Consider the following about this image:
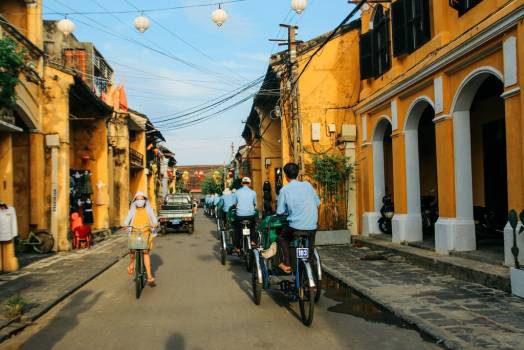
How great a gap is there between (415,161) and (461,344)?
8469 millimetres

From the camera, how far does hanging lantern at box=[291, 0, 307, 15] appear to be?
43.4 ft

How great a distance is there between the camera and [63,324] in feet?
21.6

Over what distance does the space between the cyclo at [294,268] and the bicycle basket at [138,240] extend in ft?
6.73

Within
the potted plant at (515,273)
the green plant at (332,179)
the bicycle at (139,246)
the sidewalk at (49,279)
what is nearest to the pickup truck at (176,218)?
the sidewalk at (49,279)

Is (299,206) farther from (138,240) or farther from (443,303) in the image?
(138,240)

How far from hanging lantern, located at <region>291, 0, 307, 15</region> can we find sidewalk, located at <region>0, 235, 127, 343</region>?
8183 mm

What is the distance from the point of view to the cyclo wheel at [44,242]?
48.2ft

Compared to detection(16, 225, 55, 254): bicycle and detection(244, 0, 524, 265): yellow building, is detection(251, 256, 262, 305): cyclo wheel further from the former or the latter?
detection(16, 225, 55, 254): bicycle

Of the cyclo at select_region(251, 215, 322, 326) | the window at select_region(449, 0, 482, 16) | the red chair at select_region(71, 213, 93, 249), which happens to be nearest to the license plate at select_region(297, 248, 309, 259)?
the cyclo at select_region(251, 215, 322, 326)

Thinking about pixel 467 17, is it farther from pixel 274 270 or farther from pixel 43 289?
pixel 43 289

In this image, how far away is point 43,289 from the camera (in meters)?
9.02

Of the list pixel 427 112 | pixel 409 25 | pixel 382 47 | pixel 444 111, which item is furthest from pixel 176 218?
pixel 444 111

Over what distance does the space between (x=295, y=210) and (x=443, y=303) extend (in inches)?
99.5

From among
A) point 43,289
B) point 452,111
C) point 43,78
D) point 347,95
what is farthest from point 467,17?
point 43,78
